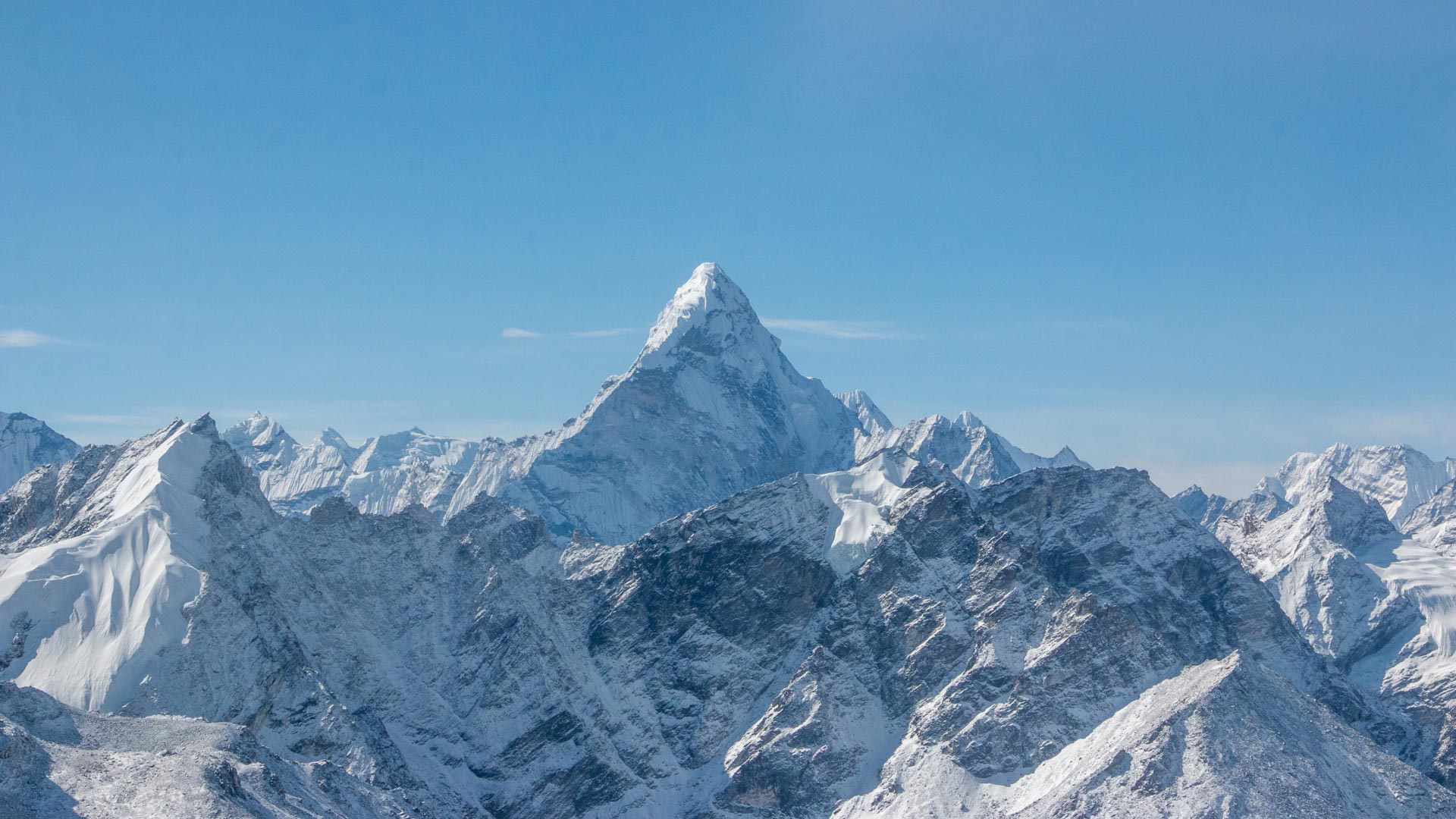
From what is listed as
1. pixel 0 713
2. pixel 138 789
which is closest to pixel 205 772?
pixel 138 789

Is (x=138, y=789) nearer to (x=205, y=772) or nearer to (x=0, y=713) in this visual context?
(x=205, y=772)

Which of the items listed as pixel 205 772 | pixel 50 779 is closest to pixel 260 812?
pixel 205 772

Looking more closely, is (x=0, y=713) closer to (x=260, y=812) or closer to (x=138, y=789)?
(x=138, y=789)

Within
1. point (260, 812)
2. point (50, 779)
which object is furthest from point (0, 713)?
point (260, 812)

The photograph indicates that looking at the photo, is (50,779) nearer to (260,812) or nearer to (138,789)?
(138,789)
